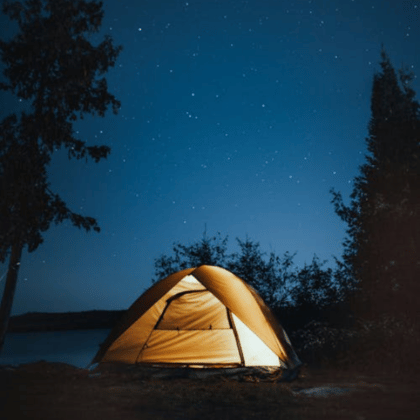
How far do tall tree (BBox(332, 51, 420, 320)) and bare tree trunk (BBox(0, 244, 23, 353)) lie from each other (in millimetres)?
9792

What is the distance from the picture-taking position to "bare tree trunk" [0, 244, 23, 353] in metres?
11.2

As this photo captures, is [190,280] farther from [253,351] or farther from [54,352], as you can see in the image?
[54,352]

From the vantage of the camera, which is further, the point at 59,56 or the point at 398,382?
the point at 59,56

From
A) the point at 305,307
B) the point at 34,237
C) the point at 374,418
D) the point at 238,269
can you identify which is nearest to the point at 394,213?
the point at 305,307

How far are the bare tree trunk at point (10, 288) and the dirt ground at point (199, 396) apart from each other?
9.64 feet

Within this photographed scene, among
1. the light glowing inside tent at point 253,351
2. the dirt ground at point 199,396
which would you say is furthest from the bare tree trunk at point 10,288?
the light glowing inside tent at point 253,351

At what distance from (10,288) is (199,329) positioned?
5.80 m

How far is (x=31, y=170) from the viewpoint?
11578 millimetres

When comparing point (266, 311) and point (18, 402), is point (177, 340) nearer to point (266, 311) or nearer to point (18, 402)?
point (266, 311)

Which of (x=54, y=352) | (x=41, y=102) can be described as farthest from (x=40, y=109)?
(x=54, y=352)

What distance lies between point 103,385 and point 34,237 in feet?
18.7

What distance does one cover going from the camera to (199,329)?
28.2 feet

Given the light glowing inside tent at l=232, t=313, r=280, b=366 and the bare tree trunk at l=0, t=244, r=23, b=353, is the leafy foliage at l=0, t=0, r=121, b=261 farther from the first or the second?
the light glowing inside tent at l=232, t=313, r=280, b=366

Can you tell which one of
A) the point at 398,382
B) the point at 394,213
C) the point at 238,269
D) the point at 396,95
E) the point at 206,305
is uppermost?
the point at 396,95
